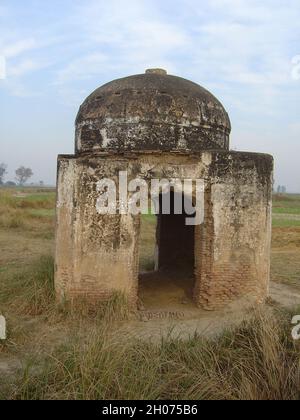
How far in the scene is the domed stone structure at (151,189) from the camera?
21.9ft

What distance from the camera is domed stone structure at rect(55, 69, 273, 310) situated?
6.68 metres

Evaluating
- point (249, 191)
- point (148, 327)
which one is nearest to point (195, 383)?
point (148, 327)

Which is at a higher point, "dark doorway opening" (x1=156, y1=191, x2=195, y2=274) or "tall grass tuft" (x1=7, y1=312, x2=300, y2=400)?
"dark doorway opening" (x1=156, y1=191, x2=195, y2=274)

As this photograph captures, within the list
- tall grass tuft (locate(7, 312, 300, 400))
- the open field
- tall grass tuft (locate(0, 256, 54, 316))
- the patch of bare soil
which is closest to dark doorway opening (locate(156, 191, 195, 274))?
the patch of bare soil

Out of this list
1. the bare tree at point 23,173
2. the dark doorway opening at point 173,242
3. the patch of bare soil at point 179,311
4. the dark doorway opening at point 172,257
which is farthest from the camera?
the bare tree at point 23,173

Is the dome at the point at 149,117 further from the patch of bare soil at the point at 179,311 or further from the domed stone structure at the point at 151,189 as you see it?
the patch of bare soil at the point at 179,311

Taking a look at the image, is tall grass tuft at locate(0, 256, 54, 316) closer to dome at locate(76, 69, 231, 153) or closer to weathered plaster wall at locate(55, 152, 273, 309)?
weathered plaster wall at locate(55, 152, 273, 309)

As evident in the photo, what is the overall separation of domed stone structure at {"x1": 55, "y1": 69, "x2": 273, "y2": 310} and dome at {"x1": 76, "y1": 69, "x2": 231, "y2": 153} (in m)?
0.02

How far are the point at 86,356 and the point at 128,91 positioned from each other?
4730 millimetres

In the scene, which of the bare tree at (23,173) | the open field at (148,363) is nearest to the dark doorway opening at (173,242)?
the open field at (148,363)

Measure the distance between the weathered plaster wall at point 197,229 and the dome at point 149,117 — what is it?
359mm

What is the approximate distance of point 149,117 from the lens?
709 cm
